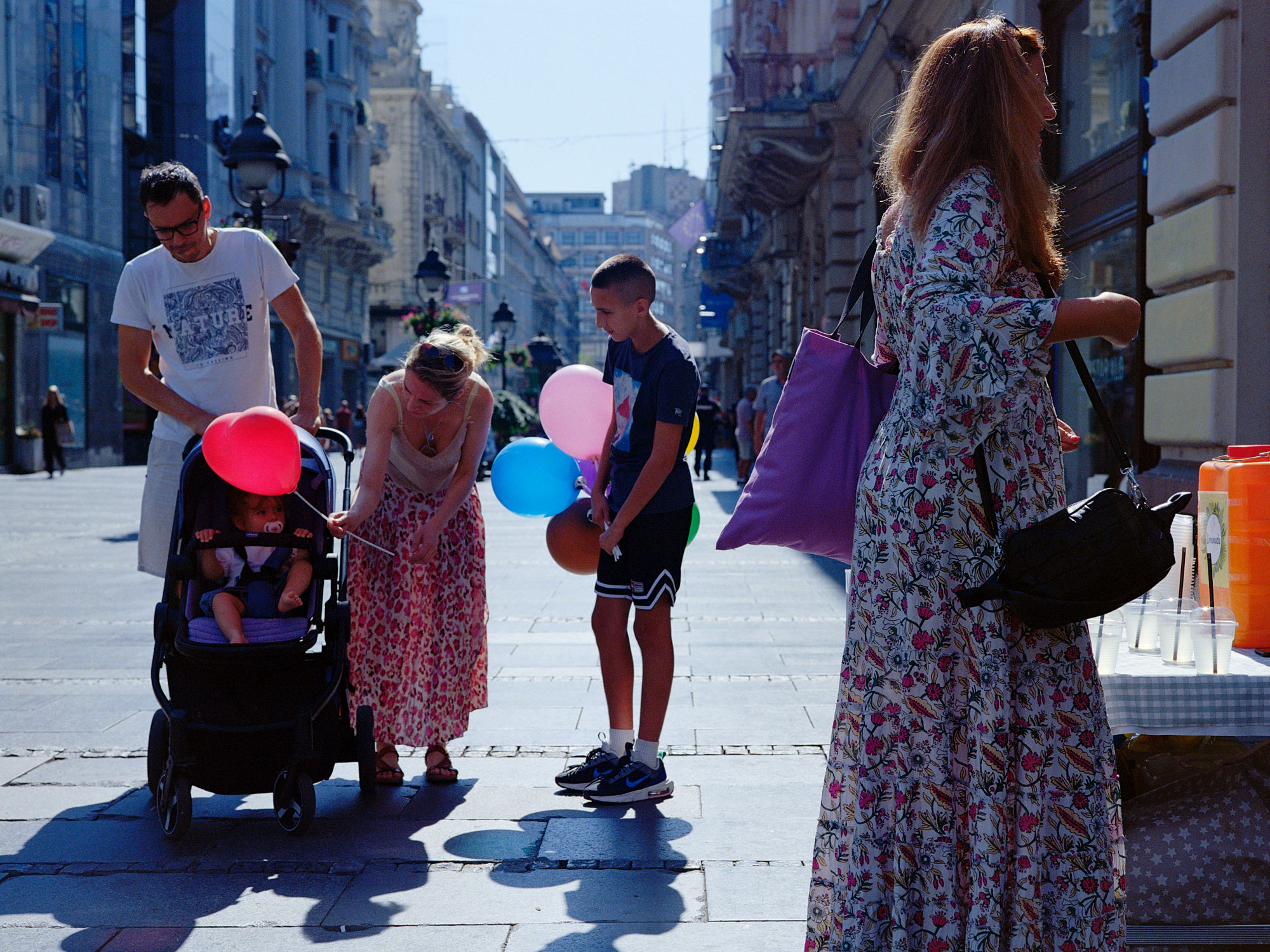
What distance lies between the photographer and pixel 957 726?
2480 millimetres

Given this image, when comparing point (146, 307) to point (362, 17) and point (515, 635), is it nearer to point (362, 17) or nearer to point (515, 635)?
point (515, 635)

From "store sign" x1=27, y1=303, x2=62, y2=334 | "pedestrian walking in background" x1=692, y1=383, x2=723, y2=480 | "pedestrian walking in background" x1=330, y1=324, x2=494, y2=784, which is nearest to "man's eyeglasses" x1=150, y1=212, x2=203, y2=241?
"pedestrian walking in background" x1=330, y1=324, x2=494, y2=784

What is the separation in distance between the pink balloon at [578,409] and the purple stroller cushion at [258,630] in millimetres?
1356

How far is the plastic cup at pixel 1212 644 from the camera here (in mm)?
2811

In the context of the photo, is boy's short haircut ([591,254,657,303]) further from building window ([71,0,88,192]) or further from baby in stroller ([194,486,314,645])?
building window ([71,0,88,192])

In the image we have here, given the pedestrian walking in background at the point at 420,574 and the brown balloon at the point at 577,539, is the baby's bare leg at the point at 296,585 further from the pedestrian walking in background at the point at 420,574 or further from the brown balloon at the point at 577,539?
the brown balloon at the point at 577,539

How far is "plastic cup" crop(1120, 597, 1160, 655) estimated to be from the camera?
2.97 meters

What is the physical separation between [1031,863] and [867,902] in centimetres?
32

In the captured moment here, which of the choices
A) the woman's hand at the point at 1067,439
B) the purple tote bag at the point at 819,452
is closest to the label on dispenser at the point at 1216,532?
the woman's hand at the point at 1067,439

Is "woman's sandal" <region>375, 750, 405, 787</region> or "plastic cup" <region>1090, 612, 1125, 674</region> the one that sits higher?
"plastic cup" <region>1090, 612, 1125, 674</region>

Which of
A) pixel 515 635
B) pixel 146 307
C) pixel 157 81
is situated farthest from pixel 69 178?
pixel 146 307

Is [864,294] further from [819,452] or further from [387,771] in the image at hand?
[387,771]

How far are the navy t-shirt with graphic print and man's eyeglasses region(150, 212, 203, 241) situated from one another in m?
1.50

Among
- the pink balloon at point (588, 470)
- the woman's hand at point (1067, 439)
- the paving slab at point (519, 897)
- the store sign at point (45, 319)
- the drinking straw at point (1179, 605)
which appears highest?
the store sign at point (45, 319)
